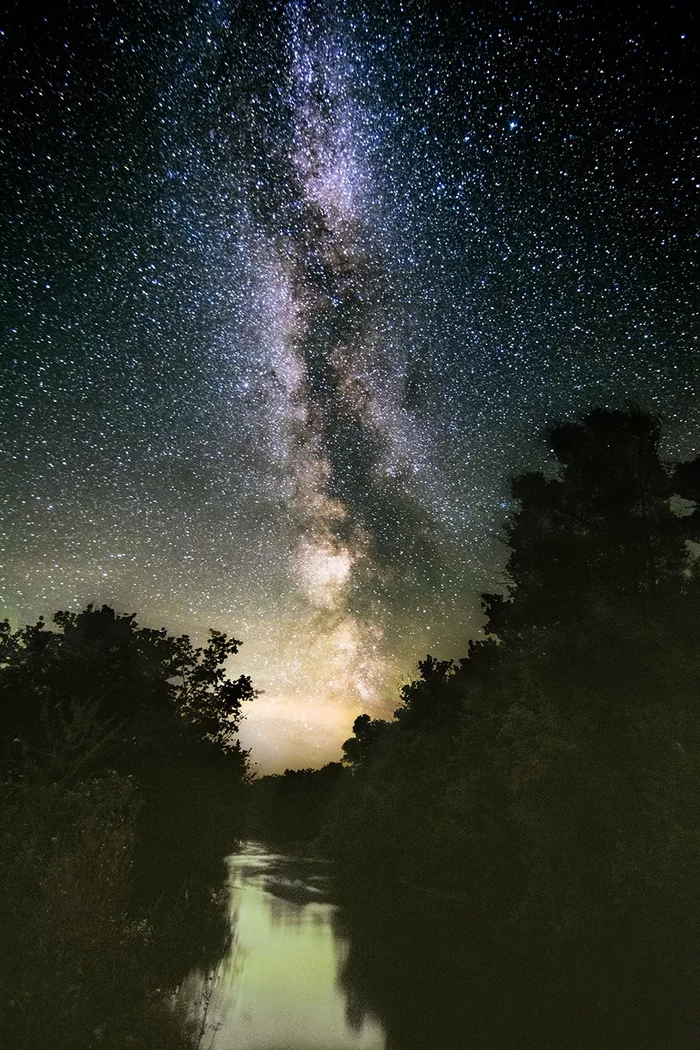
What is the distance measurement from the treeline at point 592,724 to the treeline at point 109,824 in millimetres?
10940

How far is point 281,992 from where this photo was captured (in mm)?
13156

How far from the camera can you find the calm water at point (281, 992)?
981 cm

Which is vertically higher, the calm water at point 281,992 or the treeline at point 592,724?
the treeline at point 592,724

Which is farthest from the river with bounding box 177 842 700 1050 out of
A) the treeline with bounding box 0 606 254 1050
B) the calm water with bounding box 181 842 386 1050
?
the treeline with bounding box 0 606 254 1050

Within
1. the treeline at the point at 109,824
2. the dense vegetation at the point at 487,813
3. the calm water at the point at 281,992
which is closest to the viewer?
the treeline at the point at 109,824

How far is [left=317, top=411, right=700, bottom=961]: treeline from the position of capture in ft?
51.5

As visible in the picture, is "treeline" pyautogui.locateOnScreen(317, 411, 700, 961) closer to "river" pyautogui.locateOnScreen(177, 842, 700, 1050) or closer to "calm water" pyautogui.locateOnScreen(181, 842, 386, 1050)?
"river" pyautogui.locateOnScreen(177, 842, 700, 1050)

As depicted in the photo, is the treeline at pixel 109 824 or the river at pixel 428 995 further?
the river at pixel 428 995

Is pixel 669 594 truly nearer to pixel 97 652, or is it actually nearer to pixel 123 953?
pixel 123 953

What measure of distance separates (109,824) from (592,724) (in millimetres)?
15033

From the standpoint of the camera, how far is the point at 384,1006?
1175cm

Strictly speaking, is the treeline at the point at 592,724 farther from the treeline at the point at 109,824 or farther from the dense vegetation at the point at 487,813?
the treeline at the point at 109,824

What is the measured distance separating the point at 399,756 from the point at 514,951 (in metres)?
25.6

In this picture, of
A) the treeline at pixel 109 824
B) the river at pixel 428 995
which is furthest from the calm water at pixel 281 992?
the treeline at pixel 109 824
